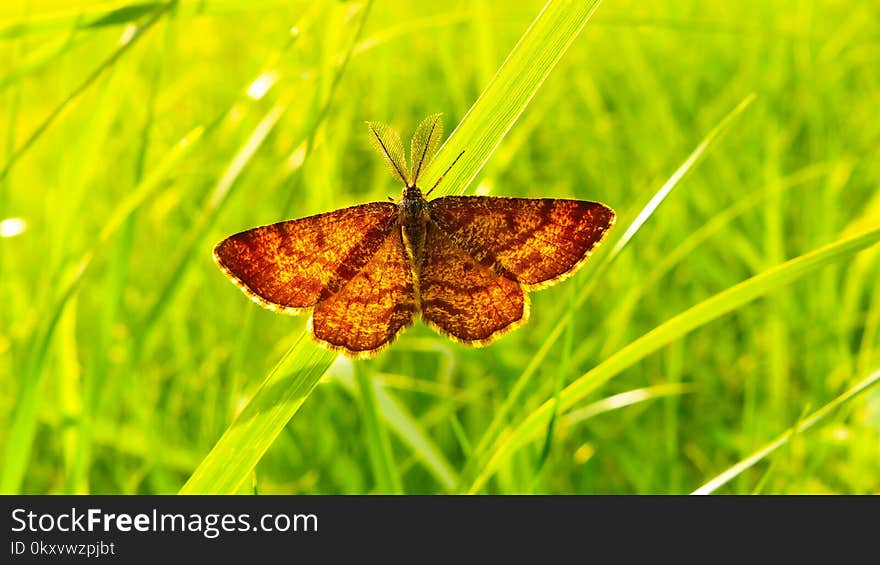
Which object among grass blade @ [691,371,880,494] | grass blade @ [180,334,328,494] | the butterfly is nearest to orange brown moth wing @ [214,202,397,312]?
the butterfly

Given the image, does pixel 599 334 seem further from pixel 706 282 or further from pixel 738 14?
pixel 738 14

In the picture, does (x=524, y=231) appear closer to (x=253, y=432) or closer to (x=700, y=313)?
(x=700, y=313)

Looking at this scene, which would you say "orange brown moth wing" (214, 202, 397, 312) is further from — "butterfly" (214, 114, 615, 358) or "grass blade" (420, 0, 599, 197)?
"grass blade" (420, 0, 599, 197)

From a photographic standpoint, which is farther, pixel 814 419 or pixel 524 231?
pixel 524 231

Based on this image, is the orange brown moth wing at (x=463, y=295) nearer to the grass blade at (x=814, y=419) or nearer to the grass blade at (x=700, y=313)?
the grass blade at (x=700, y=313)

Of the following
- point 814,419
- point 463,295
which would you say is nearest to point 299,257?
point 463,295

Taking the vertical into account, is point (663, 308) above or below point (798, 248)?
below
